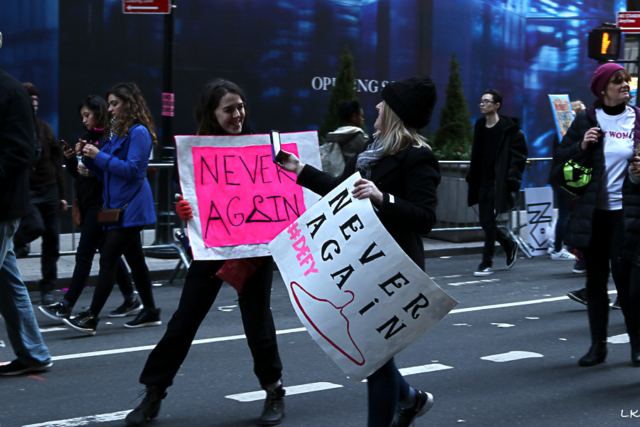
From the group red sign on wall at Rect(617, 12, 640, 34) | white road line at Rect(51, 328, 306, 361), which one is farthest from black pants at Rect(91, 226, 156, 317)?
red sign on wall at Rect(617, 12, 640, 34)

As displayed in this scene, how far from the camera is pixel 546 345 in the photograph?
624 centimetres

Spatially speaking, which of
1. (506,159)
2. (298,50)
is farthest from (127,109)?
(298,50)

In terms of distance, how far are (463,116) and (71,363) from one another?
989 cm

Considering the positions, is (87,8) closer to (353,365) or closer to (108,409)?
(108,409)

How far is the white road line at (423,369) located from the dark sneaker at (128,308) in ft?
9.35

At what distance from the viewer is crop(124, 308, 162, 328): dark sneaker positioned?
673 centimetres

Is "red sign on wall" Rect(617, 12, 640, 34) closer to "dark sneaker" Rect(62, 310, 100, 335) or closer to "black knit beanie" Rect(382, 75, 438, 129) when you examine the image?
"dark sneaker" Rect(62, 310, 100, 335)

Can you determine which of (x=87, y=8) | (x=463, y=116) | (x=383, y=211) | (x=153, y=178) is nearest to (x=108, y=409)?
(x=383, y=211)

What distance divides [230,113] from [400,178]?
1066 millimetres

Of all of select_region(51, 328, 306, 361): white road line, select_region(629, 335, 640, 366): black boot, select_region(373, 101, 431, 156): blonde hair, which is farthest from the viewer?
select_region(51, 328, 306, 361): white road line

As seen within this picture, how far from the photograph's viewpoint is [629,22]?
43.0ft

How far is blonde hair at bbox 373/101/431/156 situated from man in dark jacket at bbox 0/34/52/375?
2.29 metres

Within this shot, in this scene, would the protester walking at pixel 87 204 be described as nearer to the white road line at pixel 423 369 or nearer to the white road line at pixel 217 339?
the white road line at pixel 217 339

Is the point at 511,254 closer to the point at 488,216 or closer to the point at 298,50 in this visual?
the point at 488,216
